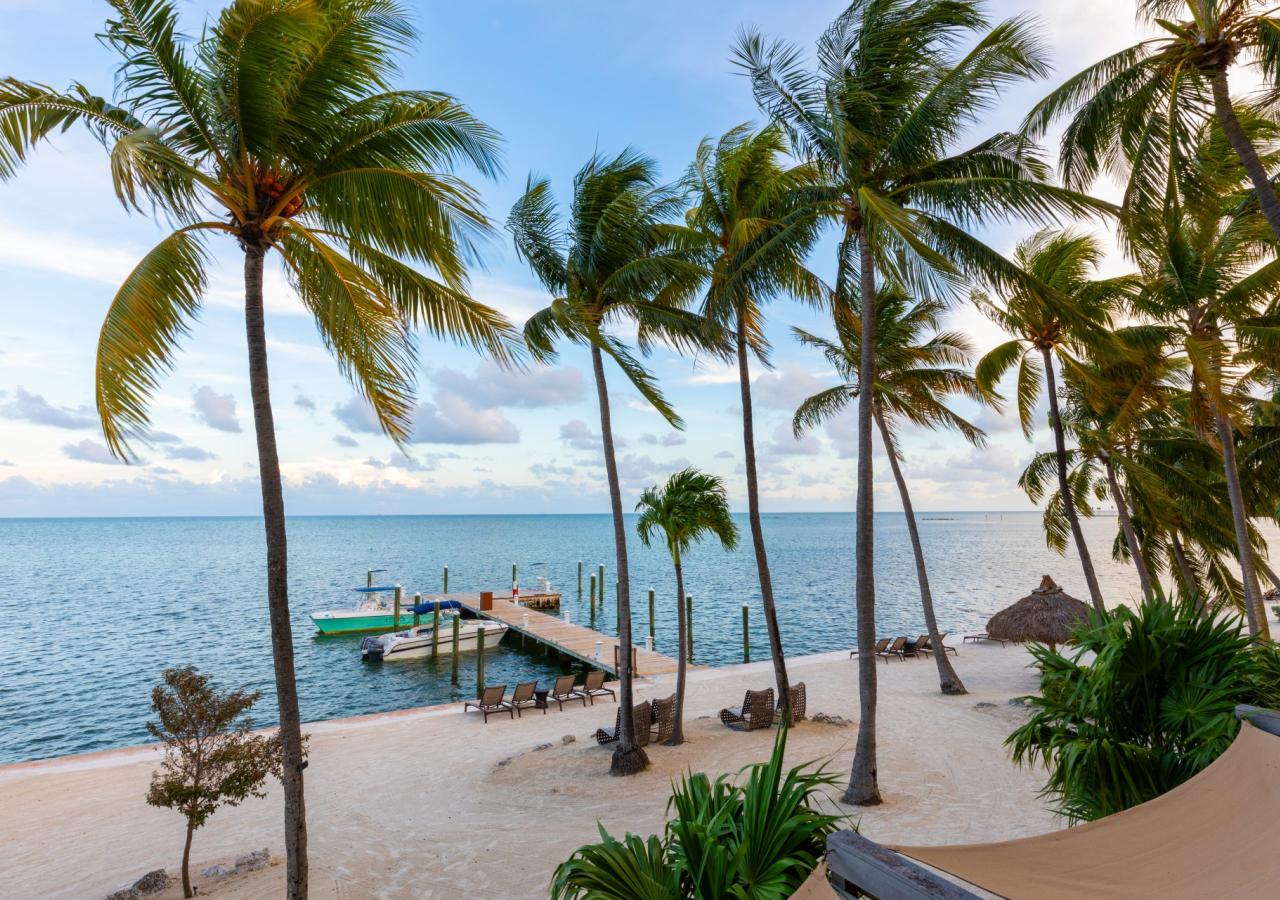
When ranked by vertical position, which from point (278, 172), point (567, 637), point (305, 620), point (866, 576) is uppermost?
point (278, 172)

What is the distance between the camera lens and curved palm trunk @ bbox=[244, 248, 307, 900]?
20.1 ft

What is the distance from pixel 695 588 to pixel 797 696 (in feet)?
155

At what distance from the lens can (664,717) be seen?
1343 centimetres

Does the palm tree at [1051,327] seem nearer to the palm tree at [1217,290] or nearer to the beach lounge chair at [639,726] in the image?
the palm tree at [1217,290]

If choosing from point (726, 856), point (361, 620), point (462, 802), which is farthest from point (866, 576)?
point (361, 620)

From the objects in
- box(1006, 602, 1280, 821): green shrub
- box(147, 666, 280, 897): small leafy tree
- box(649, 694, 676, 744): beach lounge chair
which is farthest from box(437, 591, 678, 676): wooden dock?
box(1006, 602, 1280, 821): green shrub

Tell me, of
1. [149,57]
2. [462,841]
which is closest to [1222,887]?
[462,841]

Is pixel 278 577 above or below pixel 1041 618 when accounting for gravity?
above

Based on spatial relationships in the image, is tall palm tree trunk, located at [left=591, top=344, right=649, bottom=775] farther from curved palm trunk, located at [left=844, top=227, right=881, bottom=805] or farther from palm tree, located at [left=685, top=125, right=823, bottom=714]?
curved palm trunk, located at [left=844, top=227, right=881, bottom=805]

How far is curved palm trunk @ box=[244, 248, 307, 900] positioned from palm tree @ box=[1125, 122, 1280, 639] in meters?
11.3

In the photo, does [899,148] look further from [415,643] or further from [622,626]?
[415,643]

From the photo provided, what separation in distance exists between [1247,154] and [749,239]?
20.0 ft

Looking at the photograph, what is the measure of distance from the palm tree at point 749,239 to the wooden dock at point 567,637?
1006cm

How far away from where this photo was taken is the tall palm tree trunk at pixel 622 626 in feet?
38.3
